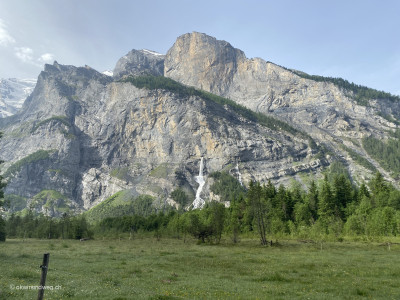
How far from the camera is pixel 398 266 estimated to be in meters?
33.9

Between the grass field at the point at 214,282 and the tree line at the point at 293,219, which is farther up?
the tree line at the point at 293,219

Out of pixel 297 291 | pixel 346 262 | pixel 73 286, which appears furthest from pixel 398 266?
pixel 73 286

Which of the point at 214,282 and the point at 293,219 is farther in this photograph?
the point at 293,219

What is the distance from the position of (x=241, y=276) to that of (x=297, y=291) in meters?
7.81

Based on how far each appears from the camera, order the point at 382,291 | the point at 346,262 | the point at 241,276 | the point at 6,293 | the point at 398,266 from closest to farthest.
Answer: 1. the point at 6,293
2. the point at 382,291
3. the point at 241,276
4. the point at 398,266
5. the point at 346,262

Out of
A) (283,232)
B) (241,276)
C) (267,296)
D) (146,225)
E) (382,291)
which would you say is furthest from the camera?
(146,225)

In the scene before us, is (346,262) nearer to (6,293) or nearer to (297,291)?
(297,291)

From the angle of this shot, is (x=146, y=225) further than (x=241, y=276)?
Yes

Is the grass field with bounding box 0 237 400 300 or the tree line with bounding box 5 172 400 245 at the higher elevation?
the tree line with bounding box 5 172 400 245

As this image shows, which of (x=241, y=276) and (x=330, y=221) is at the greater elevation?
(x=330, y=221)

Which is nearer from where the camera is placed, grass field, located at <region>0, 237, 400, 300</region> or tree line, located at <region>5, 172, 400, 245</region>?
grass field, located at <region>0, 237, 400, 300</region>

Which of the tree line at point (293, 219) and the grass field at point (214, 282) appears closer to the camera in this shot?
the grass field at point (214, 282)

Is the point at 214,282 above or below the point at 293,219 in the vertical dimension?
below

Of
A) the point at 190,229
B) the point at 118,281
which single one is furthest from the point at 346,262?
the point at 190,229
